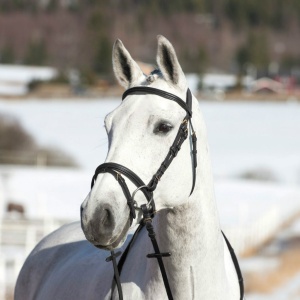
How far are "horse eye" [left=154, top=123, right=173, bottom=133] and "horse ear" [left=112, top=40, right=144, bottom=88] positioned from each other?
1.01 feet

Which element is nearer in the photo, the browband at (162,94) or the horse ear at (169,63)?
the horse ear at (169,63)

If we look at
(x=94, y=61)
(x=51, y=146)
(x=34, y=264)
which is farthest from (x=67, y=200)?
(x=94, y=61)

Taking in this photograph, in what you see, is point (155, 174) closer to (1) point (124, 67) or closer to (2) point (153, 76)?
(2) point (153, 76)

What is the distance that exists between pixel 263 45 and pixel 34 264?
131188 millimetres

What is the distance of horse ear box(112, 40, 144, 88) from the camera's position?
492 centimetres

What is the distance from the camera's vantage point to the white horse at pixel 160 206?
15.0 ft

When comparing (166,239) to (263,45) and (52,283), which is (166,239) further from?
(263,45)

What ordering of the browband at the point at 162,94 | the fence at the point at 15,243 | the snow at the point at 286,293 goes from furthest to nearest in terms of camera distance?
the snow at the point at 286,293
the fence at the point at 15,243
the browband at the point at 162,94

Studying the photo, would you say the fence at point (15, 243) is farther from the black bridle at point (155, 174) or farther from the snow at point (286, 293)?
the black bridle at point (155, 174)

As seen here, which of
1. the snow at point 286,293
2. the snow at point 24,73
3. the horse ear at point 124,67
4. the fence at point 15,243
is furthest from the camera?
the snow at point 24,73

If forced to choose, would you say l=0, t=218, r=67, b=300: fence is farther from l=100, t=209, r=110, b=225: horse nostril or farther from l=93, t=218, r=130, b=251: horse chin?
l=100, t=209, r=110, b=225: horse nostril

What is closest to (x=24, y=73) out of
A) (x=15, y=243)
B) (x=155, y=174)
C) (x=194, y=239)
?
(x=15, y=243)

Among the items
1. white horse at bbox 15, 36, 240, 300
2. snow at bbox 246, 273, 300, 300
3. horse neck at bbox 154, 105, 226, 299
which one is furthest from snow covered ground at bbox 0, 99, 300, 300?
horse neck at bbox 154, 105, 226, 299

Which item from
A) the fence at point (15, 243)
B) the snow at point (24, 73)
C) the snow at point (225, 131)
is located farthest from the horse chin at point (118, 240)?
the snow at point (24, 73)
